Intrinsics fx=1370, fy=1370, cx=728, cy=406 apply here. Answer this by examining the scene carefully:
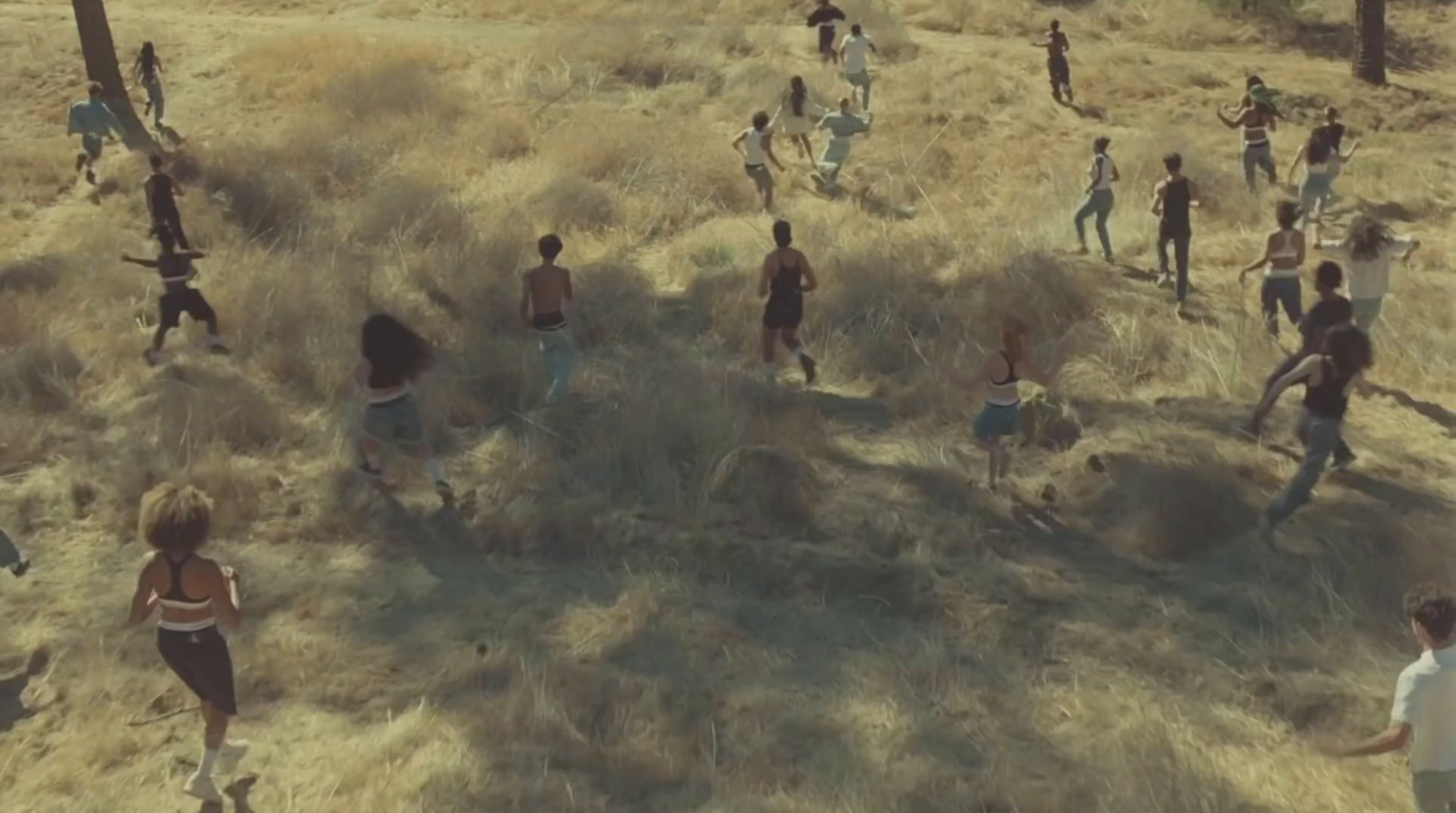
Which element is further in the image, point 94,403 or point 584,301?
point 584,301

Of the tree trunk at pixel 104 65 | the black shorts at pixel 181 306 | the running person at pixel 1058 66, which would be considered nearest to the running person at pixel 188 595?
the black shorts at pixel 181 306

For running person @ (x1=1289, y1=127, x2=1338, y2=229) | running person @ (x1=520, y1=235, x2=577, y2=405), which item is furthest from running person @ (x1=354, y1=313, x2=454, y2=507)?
running person @ (x1=1289, y1=127, x2=1338, y2=229)

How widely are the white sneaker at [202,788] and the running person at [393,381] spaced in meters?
2.75

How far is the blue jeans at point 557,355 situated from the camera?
31.2 feet

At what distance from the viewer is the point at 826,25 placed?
2112 centimetres

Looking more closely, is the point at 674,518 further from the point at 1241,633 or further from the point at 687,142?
the point at 687,142

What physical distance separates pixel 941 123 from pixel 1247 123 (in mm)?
4351

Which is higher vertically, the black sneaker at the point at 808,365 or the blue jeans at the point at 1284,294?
the blue jeans at the point at 1284,294

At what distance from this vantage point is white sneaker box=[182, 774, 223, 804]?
18.9 ft

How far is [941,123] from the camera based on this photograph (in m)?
18.0

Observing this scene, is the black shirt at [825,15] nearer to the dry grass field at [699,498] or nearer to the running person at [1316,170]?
the dry grass field at [699,498]

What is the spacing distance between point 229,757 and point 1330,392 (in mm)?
5925

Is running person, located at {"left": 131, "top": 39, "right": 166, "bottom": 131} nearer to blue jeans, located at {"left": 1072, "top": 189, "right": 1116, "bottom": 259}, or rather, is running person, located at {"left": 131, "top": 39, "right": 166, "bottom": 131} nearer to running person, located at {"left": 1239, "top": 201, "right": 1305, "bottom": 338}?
blue jeans, located at {"left": 1072, "top": 189, "right": 1116, "bottom": 259}

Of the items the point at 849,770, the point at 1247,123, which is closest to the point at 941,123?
the point at 1247,123
